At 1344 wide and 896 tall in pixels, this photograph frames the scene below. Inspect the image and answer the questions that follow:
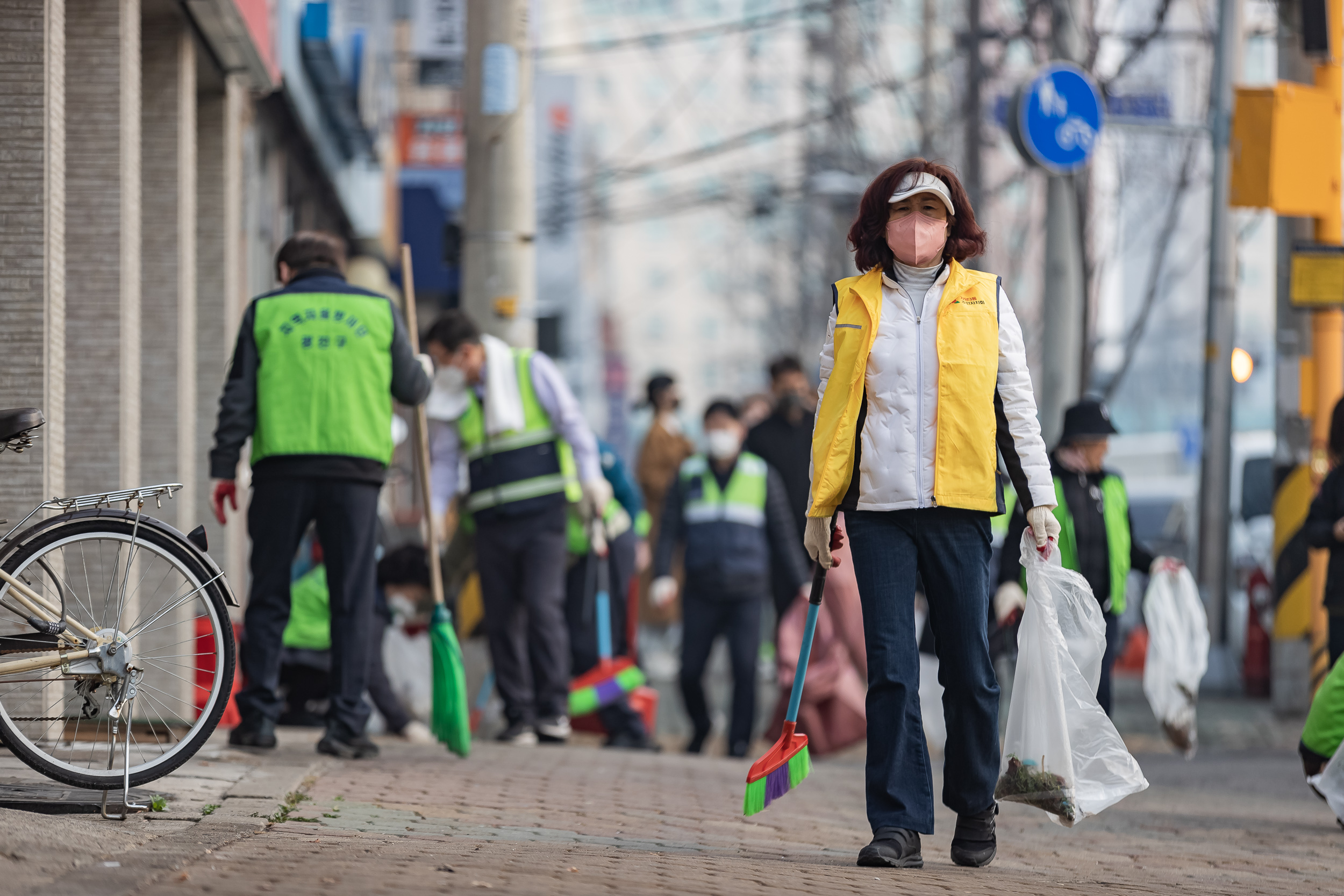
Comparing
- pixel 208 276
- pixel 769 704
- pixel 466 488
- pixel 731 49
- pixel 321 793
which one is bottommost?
pixel 769 704

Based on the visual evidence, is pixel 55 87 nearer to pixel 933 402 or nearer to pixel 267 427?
pixel 267 427

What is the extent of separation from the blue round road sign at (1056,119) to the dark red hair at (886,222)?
652 cm

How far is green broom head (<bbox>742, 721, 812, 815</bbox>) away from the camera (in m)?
5.55

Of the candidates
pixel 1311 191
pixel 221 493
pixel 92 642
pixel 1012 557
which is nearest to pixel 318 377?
pixel 221 493

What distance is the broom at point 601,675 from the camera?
9906 millimetres

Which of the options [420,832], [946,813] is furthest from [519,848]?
[946,813]

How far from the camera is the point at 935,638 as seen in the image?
17.9ft

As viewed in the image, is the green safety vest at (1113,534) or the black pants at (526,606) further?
the black pants at (526,606)

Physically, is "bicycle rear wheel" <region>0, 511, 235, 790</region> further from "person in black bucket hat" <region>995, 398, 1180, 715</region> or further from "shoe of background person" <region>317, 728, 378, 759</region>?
"person in black bucket hat" <region>995, 398, 1180, 715</region>

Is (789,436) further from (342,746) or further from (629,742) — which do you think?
(342,746)

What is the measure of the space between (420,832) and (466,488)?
13.2ft

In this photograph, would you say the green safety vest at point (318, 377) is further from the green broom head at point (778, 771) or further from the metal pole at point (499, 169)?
the metal pole at point (499, 169)

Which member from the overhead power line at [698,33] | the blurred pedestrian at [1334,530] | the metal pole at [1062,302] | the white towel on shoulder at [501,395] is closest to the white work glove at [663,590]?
the white towel on shoulder at [501,395]

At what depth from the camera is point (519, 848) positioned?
513 cm
